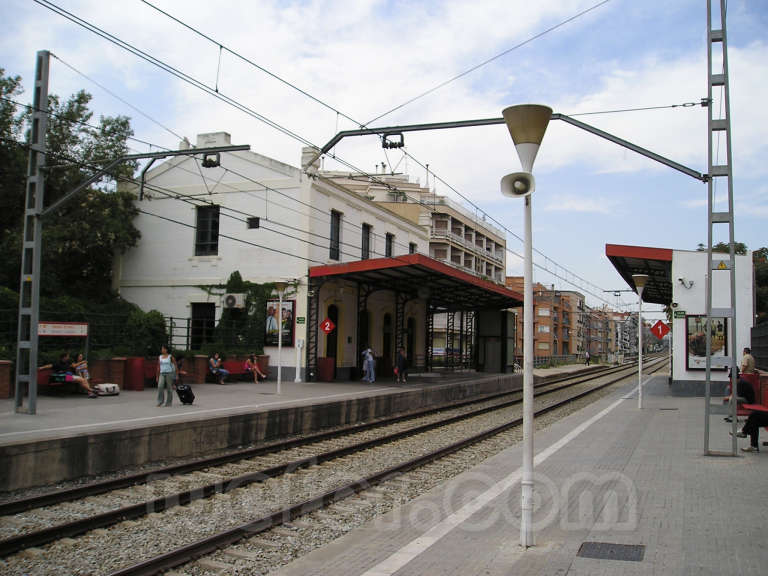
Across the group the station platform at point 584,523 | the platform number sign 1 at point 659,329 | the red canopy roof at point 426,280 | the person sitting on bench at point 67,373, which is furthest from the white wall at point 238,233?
the station platform at point 584,523

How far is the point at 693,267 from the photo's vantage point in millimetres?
23062

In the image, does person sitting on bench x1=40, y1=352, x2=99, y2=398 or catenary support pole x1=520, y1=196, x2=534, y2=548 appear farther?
person sitting on bench x1=40, y1=352, x2=99, y2=398

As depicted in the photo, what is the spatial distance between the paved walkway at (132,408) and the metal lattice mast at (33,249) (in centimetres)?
81

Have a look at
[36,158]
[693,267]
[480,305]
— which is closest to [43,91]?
[36,158]

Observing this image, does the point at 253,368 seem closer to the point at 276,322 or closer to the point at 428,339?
the point at 276,322

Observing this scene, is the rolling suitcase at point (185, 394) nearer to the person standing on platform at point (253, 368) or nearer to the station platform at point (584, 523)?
the station platform at point (584, 523)

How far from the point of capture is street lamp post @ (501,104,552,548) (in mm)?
5742

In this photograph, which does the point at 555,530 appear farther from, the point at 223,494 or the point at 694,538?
the point at 223,494

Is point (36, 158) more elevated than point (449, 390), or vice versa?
point (36, 158)

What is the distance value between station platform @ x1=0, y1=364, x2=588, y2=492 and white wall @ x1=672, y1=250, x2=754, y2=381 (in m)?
9.66

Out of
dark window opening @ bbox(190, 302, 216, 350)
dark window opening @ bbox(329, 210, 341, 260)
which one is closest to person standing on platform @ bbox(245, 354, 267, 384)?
dark window opening @ bbox(190, 302, 216, 350)

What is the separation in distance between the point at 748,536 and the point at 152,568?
17.5ft

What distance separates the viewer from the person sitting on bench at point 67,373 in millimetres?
16500

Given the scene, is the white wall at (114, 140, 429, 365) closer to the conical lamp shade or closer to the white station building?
the white station building
